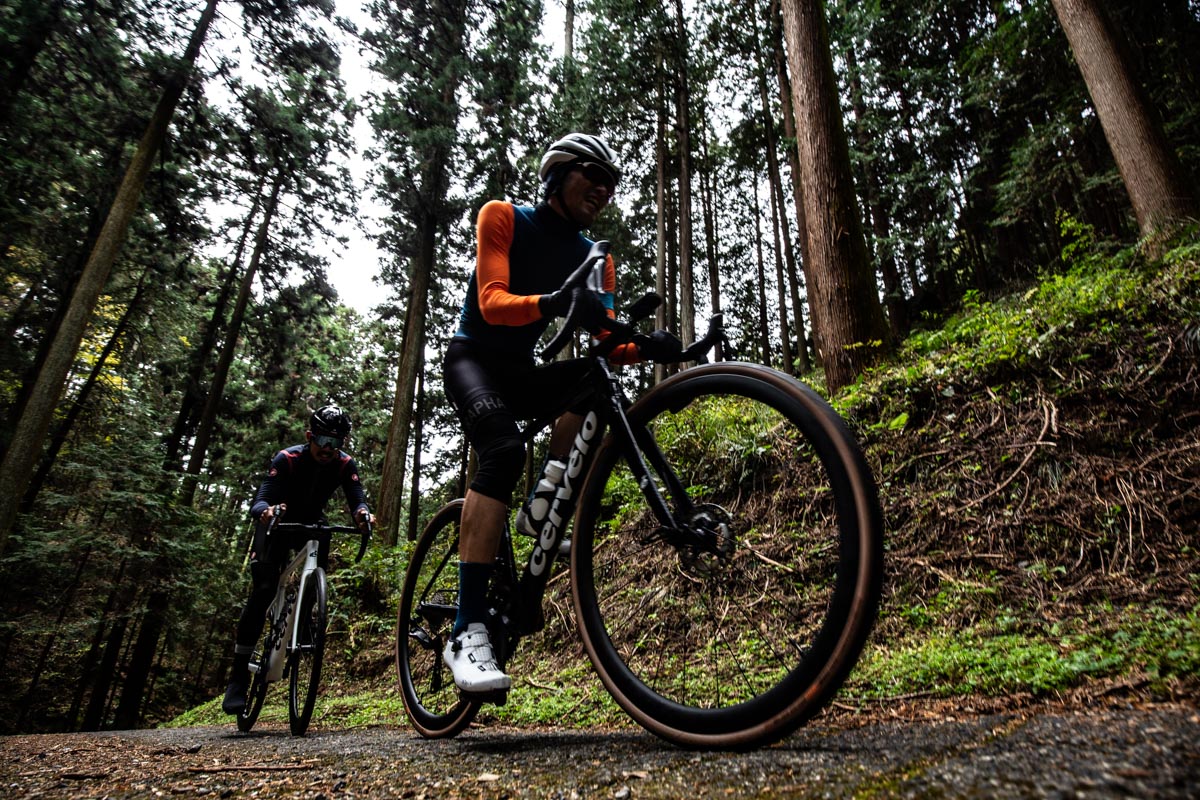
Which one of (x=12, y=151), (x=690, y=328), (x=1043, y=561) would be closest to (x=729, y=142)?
(x=690, y=328)

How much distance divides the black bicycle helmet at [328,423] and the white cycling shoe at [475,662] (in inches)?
119

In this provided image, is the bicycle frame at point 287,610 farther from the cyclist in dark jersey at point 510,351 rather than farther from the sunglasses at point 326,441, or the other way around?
the cyclist in dark jersey at point 510,351

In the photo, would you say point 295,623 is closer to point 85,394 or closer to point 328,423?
point 328,423

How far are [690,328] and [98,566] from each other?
1540cm

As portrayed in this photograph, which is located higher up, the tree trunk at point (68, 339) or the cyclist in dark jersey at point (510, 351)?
the tree trunk at point (68, 339)

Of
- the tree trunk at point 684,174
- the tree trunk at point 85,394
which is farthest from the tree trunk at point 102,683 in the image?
the tree trunk at point 684,174

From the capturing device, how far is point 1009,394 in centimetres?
356

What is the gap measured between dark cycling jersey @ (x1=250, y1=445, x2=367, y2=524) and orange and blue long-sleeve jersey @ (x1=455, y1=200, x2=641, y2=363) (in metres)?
2.74

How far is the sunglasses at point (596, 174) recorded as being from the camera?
2.45m

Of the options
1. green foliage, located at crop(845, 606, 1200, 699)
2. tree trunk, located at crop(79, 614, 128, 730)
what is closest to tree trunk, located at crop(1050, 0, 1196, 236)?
green foliage, located at crop(845, 606, 1200, 699)

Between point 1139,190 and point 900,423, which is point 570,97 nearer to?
point 1139,190

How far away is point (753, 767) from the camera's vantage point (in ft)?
3.74

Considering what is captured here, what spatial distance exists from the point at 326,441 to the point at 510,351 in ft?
9.36

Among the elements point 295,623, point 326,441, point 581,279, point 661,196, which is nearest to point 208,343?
point 661,196
